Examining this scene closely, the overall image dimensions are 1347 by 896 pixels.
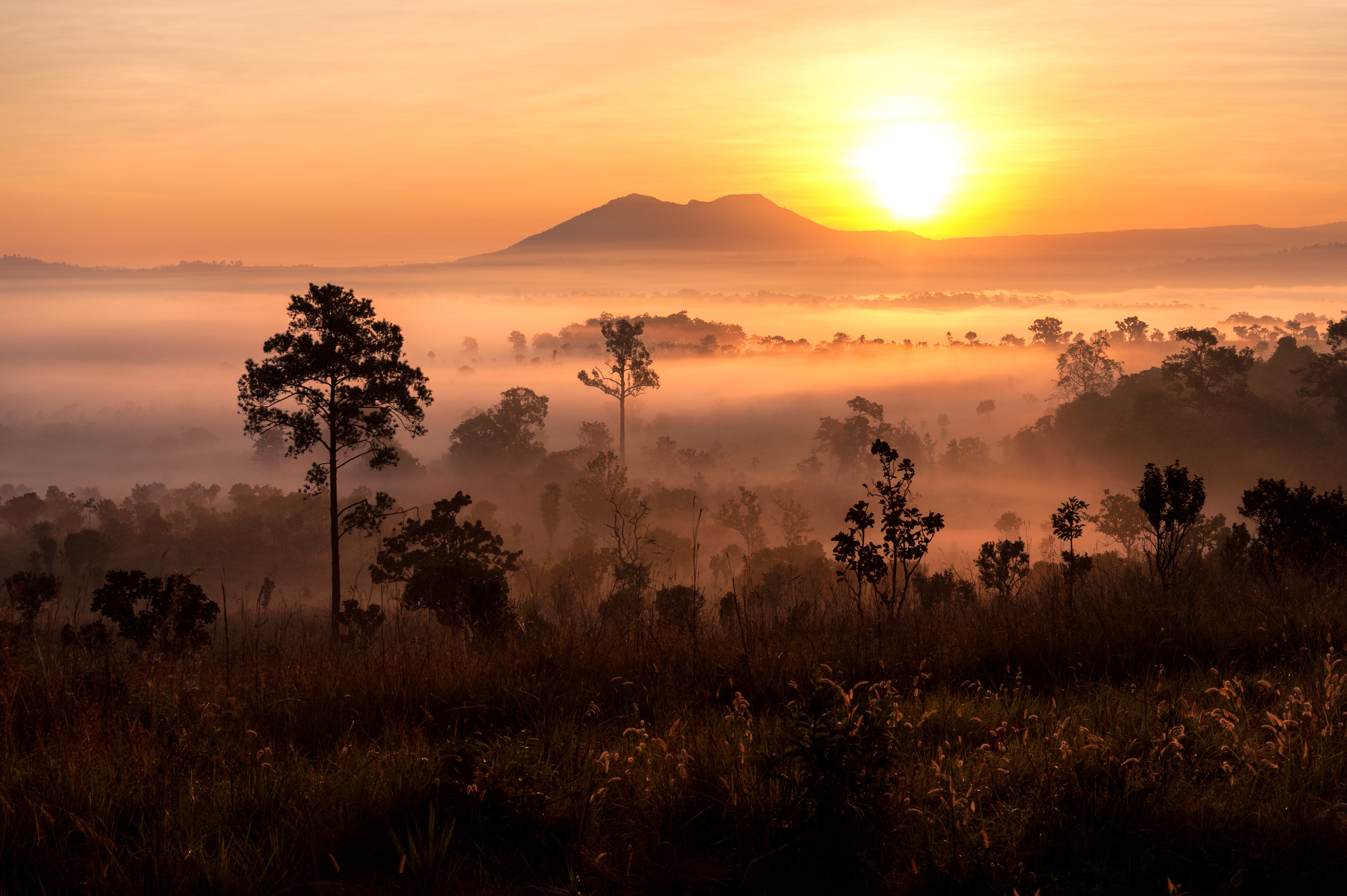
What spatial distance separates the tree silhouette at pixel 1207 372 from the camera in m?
91.3

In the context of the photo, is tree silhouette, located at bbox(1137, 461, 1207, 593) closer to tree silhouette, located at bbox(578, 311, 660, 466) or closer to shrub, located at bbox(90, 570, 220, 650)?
shrub, located at bbox(90, 570, 220, 650)

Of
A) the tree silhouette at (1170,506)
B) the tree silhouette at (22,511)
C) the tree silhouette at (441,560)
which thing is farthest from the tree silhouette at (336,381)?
the tree silhouette at (22,511)

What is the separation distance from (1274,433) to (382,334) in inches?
3627

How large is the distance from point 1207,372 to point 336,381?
301 feet

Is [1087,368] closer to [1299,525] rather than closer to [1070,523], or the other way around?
[1299,525]

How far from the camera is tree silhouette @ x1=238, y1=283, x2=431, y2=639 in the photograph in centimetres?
2905

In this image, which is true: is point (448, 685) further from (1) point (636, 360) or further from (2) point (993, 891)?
(1) point (636, 360)

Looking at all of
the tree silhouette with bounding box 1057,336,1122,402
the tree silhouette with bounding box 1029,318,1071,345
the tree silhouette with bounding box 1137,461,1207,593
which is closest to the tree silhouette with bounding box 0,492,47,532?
the tree silhouette with bounding box 1137,461,1207,593

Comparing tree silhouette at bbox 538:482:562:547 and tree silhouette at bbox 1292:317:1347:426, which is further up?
tree silhouette at bbox 1292:317:1347:426

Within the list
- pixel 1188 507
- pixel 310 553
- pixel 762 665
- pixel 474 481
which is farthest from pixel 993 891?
pixel 474 481

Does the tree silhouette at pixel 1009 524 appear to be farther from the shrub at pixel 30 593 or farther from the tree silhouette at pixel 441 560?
the shrub at pixel 30 593

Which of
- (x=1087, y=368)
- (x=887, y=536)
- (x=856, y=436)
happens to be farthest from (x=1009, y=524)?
(x=887, y=536)

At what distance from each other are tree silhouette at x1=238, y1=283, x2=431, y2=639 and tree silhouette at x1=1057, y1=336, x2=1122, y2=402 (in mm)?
114145

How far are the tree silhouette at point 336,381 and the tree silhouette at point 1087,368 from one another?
114145 mm
